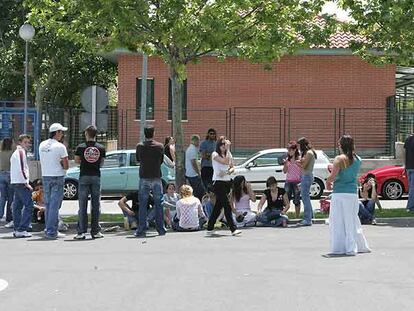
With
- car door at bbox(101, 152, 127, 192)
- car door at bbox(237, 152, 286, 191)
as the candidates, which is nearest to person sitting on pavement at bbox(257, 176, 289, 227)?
car door at bbox(237, 152, 286, 191)

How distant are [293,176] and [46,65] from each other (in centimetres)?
2025

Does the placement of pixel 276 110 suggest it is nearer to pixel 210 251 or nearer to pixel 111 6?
pixel 111 6

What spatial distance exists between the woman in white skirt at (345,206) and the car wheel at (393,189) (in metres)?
10.1

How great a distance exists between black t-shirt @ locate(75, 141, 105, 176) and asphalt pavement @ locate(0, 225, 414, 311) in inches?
46.3

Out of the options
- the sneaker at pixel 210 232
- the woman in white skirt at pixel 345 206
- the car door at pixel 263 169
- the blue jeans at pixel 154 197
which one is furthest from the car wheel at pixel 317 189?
the woman in white skirt at pixel 345 206

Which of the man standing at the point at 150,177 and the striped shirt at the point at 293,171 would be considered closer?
the man standing at the point at 150,177

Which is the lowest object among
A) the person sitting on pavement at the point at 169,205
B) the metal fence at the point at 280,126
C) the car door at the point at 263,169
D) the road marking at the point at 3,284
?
the road marking at the point at 3,284

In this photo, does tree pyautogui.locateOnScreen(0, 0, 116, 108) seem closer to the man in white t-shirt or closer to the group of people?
the man in white t-shirt

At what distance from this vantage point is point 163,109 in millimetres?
28281

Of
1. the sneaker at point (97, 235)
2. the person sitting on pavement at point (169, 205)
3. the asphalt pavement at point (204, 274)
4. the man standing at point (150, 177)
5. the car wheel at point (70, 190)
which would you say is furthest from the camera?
the car wheel at point (70, 190)

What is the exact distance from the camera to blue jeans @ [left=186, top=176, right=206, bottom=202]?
15.9 meters

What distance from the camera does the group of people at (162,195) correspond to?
34.3ft

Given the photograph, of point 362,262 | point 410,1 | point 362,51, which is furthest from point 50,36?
point 362,262

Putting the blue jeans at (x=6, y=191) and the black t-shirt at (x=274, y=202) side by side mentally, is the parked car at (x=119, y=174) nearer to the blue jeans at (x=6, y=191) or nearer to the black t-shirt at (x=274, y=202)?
the blue jeans at (x=6, y=191)
